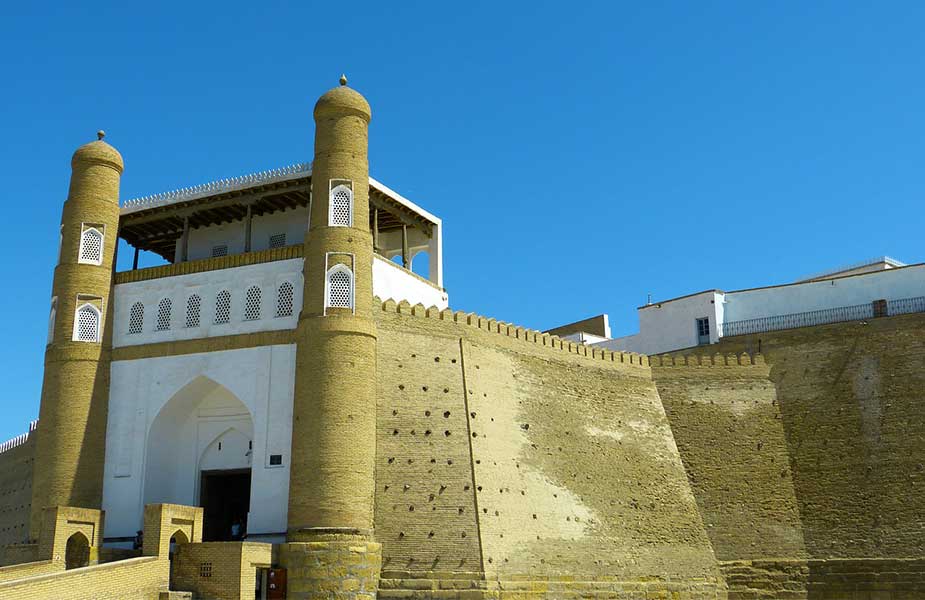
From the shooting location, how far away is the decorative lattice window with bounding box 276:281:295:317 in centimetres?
2169

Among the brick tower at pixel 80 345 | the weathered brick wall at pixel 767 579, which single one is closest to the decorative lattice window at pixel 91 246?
the brick tower at pixel 80 345

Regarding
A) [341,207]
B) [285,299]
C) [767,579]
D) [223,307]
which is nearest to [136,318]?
[223,307]

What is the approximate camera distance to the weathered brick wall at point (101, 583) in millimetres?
15219

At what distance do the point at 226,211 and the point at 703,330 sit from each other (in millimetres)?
14216

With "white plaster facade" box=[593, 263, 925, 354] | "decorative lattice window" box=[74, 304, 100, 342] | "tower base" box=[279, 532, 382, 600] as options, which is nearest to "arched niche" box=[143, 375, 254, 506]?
"decorative lattice window" box=[74, 304, 100, 342]

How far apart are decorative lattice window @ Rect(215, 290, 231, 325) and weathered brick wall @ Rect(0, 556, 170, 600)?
5.89 m

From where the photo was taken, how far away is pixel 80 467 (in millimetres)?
21922

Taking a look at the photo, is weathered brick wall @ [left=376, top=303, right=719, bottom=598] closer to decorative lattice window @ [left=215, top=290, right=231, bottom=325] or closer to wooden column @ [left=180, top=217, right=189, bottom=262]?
decorative lattice window @ [left=215, top=290, right=231, bottom=325]

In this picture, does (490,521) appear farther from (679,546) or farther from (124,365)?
(124,365)

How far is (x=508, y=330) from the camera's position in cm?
2391

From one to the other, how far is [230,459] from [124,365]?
3181 millimetres

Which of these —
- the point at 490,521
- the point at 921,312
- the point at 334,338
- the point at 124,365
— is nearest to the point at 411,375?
the point at 334,338

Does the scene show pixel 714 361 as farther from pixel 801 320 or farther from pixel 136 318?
pixel 136 318

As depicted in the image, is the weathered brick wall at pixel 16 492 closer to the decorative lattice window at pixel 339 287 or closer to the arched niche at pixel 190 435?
the arched niche at pixel 190 435
